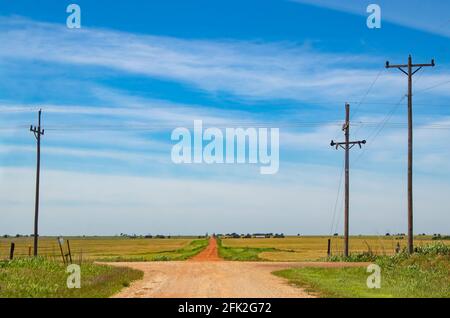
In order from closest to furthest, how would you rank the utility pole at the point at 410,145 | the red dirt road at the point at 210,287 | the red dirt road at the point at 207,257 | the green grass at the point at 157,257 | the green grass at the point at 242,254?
the red dirt road at the point at 210,287
the utility pole at the point at 410,145
the green grass at the point at 157,257
the red dirt road at the point at 207,257
the green grass at the point at 242,254

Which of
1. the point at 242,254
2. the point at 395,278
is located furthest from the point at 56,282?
the point at 242,254

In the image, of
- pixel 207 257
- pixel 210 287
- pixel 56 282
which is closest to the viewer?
pixel 210 287

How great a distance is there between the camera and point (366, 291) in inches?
923

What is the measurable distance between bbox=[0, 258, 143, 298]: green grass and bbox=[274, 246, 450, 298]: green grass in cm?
797

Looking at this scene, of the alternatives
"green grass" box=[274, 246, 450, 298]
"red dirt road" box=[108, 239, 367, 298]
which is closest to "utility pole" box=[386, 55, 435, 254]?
"green grass" box=[274, 246, 450, 298]

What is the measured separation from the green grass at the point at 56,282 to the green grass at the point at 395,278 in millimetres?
7970

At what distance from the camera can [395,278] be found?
1195 inches

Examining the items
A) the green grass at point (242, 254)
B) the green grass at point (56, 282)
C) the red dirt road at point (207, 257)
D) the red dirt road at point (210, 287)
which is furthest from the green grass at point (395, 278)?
the red dirt road at point (207, 257)

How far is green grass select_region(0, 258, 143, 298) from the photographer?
21906 mm

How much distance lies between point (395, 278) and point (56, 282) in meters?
16.3

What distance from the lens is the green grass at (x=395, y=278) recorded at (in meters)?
23.2

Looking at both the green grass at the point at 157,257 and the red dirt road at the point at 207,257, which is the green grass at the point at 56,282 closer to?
the green grass at the point at 157,257

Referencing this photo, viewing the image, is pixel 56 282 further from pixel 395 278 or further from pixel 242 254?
pixel 242 254
